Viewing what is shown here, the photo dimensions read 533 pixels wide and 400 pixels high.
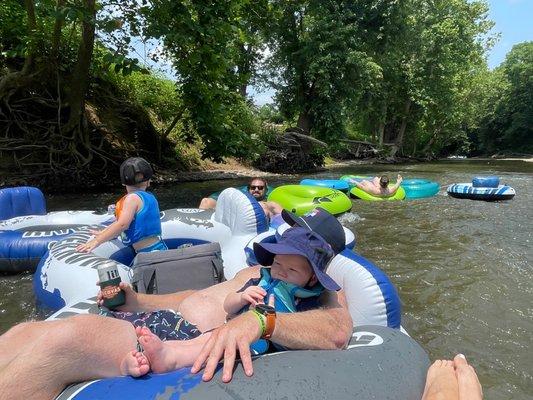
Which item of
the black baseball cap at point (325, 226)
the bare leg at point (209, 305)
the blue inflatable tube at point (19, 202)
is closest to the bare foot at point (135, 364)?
the bare leg at point (209, 305)

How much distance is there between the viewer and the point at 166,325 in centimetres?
182

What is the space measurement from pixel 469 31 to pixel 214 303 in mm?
23857

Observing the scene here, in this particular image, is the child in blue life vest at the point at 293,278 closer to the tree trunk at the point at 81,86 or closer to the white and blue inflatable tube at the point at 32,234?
the white and blue inflatable tube at the point at 32,234

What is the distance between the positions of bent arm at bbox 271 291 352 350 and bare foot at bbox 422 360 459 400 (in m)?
0.35

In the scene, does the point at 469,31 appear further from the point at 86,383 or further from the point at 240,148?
the point at 86,383

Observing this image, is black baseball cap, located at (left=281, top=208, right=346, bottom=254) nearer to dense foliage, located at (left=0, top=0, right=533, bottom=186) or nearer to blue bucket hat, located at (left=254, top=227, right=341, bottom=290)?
blue bucket hat, located at (left=254, top=227, right=341, bottom=290)

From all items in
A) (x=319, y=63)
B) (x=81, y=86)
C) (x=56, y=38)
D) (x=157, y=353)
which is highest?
(x=319, y=63)

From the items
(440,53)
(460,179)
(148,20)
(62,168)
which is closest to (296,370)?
(148,20)

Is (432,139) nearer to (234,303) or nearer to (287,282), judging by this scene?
(287,282)

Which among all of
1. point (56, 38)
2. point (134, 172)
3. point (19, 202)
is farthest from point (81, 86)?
point (134, 172)

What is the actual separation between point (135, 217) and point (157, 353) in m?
1.84

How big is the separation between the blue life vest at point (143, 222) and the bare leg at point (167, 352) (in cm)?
172

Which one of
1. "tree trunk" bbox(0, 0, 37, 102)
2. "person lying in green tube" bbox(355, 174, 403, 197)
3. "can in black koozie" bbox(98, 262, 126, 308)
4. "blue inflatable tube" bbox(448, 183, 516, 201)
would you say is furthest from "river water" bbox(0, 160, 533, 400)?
"tree trunk" bbox(0, 0, 37, 102)

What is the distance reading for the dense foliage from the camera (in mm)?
7730
